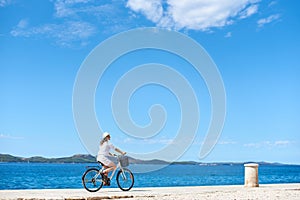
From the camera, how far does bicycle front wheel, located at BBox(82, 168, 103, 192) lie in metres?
12.7

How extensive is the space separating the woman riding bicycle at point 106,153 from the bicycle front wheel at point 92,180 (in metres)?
0.26

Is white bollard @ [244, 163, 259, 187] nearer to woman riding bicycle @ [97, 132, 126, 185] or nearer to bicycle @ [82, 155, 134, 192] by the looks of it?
bicycle @ [82, 155, 134, 192]

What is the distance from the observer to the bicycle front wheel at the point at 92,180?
12.7 m

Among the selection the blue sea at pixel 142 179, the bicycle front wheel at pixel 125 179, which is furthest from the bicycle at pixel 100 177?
the blue sea at pixel 142 179

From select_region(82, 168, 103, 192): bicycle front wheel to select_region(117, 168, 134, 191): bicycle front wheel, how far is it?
604 millimetres

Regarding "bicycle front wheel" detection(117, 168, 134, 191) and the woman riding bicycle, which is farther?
"bicycle front wheel" detection(117, 168, 134, 191)

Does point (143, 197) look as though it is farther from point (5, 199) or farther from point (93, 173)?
point (5, 199)

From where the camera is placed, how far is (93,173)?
42.1 feet

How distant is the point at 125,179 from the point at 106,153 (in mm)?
1113

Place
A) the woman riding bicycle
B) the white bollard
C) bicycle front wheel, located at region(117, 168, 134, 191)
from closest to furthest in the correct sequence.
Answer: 1. the woman riding bicycle
2. bicycle front wheel, located at region(117, 168, 134, 191)
3. the white bollard

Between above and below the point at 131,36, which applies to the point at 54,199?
below

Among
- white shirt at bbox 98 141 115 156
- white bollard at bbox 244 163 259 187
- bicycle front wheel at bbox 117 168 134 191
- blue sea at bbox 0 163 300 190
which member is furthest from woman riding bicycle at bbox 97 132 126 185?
blue sea at bbox 0 163 300 190

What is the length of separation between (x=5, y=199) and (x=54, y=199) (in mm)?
1167

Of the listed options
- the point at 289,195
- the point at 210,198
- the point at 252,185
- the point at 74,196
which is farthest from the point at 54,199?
the point at 252,185
